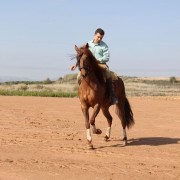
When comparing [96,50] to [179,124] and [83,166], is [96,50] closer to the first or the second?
[83,166]

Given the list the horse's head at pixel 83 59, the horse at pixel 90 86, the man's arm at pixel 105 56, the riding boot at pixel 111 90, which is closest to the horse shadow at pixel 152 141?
the riding boot at pixel 111 90

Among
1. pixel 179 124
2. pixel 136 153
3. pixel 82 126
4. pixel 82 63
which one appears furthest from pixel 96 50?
Answer: pixel 179 124

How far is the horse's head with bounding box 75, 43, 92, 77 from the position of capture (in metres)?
10.1

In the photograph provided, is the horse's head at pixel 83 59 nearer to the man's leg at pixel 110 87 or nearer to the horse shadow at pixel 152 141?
the man's leg at pixel 110 87

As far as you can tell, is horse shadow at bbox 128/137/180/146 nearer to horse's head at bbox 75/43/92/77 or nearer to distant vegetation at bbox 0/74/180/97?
horse's head at bbox 75/43/92/77

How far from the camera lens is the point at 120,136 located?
541 inches

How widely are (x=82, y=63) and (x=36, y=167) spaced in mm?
3076

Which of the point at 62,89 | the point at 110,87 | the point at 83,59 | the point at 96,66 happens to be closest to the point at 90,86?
the point at 96,66

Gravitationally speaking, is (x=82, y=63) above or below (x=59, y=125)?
above

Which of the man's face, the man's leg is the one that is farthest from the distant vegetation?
the man's face

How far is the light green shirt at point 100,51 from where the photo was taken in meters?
11.1

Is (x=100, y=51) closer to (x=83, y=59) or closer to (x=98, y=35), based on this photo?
(x=98, y=35)

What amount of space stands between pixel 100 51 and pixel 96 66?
0.62m

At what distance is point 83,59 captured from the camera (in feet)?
33.0
